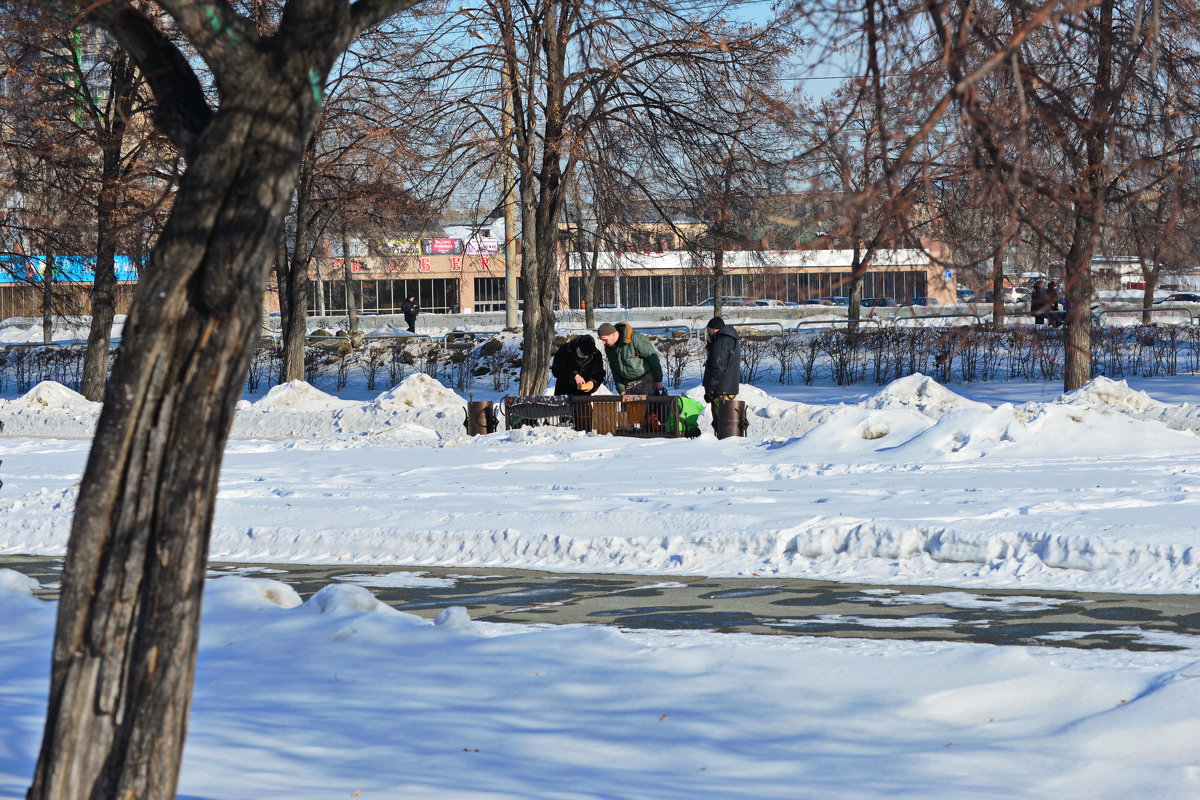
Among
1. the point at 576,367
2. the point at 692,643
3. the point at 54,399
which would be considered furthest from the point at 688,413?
the point at 54,399

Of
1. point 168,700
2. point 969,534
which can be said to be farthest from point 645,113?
point 168,700

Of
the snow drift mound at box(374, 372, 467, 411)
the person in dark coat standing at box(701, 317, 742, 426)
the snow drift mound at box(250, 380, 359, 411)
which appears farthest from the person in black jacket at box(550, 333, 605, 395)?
the snow drift mound at box(250, 380, 359, 411)

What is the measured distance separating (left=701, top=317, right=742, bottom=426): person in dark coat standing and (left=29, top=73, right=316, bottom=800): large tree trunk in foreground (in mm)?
12873

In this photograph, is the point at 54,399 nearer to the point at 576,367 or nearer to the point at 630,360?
the point at 576,367

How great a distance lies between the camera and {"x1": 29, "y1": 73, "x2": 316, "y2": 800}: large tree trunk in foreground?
3258 mm

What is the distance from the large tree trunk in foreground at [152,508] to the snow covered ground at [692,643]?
93 cm

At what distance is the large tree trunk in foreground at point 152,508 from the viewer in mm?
3258

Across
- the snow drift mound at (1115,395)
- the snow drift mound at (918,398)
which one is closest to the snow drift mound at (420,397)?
the snow drift mound at (918,398)

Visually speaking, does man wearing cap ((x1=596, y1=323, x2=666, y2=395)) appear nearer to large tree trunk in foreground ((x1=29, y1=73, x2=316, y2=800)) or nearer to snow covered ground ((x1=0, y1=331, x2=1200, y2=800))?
snow covered ground ((x1=0, y1=331, x2=1200, y2=800))

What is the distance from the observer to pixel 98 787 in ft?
10.8

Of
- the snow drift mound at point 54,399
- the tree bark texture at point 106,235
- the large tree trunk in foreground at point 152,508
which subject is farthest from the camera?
the snow drift mound at point 54,399

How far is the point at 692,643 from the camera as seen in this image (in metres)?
6.42

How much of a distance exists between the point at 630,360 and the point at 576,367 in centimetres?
85

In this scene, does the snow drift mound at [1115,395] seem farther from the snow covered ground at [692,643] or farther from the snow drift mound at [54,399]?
the snow drift mound at [54,399]
